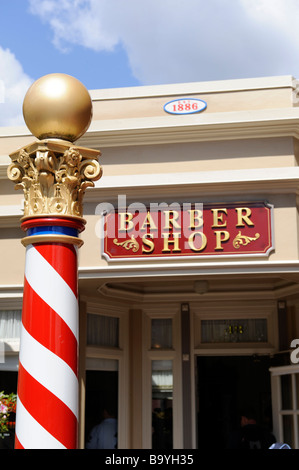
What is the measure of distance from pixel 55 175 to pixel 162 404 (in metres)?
7.07

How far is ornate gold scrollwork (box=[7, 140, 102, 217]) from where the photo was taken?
3.07m

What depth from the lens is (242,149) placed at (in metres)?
8.02

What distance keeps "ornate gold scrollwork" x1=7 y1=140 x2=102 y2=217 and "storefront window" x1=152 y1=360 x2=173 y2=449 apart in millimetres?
6938

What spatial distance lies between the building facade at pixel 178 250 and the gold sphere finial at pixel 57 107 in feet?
15.2

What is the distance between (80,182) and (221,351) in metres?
6.98

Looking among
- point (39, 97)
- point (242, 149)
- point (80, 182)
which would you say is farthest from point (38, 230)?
point (242, 149)

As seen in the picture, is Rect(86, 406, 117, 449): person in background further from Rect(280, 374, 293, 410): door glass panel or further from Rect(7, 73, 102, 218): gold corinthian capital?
Rect(7, 73, 102, 218): gold corinthian capital

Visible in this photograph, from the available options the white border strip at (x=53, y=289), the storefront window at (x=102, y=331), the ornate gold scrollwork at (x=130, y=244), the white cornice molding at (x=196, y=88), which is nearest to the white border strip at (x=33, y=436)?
the white border strip at (x=53, y=289)

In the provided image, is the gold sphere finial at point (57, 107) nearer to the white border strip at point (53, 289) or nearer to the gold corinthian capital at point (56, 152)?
the gold corinthian capital at point (56, 152)

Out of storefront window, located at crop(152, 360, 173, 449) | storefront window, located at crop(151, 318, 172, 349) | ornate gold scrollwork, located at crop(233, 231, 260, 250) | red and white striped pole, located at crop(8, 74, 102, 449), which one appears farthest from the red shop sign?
red and white striped pole, located at crop(8, 74, 102, 449)

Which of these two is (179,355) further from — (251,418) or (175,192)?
(175,192)

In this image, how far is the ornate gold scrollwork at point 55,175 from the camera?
307 centimetres

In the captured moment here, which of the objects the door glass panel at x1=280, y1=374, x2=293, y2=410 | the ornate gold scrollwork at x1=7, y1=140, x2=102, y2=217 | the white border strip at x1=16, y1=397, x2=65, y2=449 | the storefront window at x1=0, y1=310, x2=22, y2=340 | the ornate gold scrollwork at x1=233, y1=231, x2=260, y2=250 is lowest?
the white border strip at x1=16, y1=397, x2=65, y2=449

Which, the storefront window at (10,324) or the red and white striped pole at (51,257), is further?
the storefront window at (10,324)
